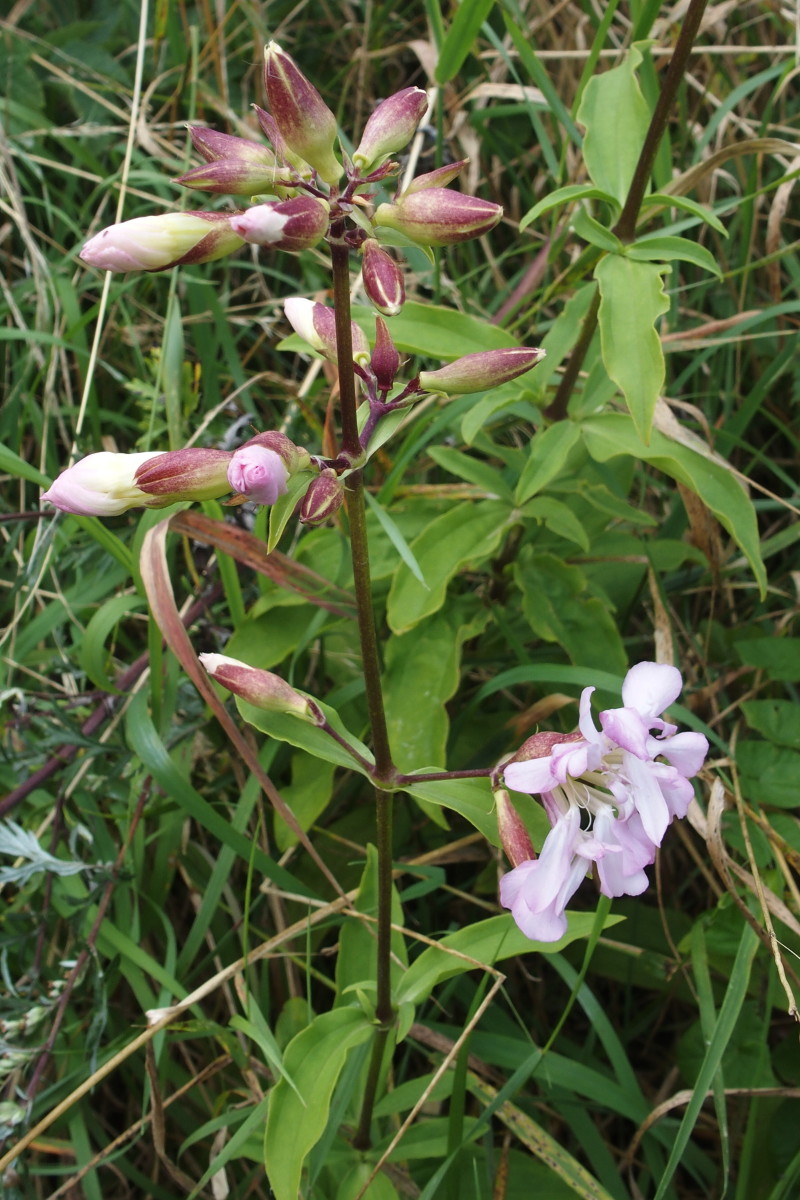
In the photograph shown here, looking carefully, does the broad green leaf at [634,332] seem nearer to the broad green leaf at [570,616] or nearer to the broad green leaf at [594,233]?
the broad green leaf at [594,233]

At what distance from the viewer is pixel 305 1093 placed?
1443 mm

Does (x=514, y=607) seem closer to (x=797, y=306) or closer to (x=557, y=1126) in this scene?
(x=797, y=306)

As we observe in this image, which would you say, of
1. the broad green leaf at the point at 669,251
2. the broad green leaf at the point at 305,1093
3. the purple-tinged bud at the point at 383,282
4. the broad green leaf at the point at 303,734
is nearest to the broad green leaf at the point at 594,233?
the broad green leaf at the point at 669,251

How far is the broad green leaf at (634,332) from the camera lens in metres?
1.56

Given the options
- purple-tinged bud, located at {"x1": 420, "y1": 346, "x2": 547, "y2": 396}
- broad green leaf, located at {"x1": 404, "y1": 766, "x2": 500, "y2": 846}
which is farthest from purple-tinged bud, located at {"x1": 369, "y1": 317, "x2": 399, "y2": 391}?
broad green leaf, located at {"x1": 404, "y1": 766, "x2": 500, "y2": 846}

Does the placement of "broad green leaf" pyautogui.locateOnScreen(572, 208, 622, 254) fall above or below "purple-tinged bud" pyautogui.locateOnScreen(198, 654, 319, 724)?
above

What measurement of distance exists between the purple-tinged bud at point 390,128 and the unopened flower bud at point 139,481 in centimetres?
39

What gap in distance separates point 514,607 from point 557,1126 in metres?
1.03

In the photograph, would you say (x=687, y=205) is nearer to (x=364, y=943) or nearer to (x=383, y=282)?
(x=383, y=282)

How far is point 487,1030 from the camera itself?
6.13 ft

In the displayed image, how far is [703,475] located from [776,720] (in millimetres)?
493

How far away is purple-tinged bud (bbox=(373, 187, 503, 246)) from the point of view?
1.13 meters

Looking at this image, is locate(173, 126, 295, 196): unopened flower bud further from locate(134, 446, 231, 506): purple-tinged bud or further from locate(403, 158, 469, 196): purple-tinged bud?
locate(134, 446, 231, 506): purple-tinged bud

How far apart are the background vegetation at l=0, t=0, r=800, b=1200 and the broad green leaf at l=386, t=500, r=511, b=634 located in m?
0.04
